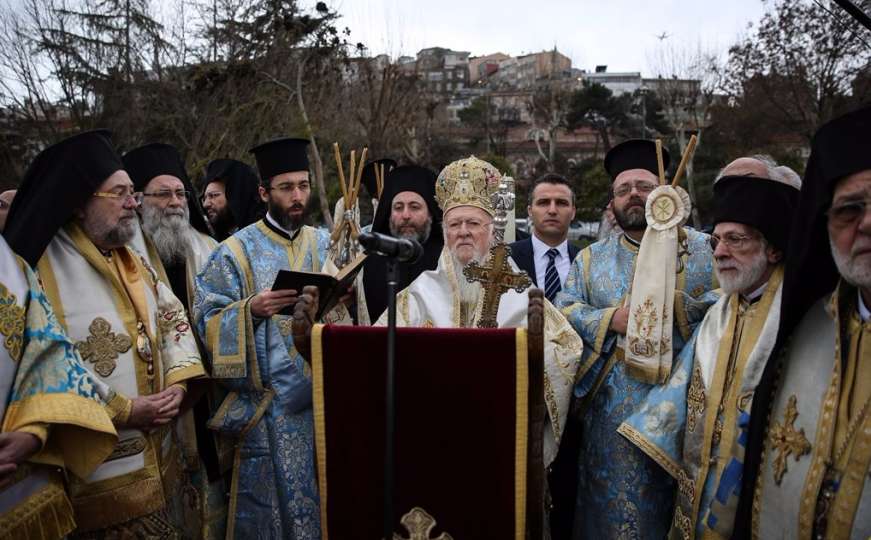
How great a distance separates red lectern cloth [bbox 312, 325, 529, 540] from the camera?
8.77ft

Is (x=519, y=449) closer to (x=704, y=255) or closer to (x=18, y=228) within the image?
(x=704, y=255)

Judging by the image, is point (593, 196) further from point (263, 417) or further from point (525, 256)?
point (263, 417)

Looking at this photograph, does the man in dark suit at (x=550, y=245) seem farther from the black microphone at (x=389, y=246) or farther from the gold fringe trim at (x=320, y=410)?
the black microphone at (x=389, y=246)

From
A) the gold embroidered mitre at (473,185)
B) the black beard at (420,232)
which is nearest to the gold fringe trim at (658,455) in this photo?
the gold embroidered mitre at (473,185)

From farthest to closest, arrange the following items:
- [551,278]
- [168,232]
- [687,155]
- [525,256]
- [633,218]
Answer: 1. [525,256]
2. [551,278]
3. [168,232]
4. [633,218]
5. [687,155]

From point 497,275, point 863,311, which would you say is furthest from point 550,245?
point 863,311

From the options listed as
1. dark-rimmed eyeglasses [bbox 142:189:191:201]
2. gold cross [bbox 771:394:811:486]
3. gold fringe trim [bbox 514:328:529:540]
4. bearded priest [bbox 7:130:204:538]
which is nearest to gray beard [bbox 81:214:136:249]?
bearded priest [bbox 7:130:204:538]

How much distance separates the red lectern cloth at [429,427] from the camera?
105 inches

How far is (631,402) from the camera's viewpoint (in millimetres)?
3760

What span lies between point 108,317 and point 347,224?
1201 millimetres

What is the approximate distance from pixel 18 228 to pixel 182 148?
45.4 ft

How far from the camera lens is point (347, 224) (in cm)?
390

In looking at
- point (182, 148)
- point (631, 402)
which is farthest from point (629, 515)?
point (182, 148)

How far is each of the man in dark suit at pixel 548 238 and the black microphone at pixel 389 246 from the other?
8.73 feet
